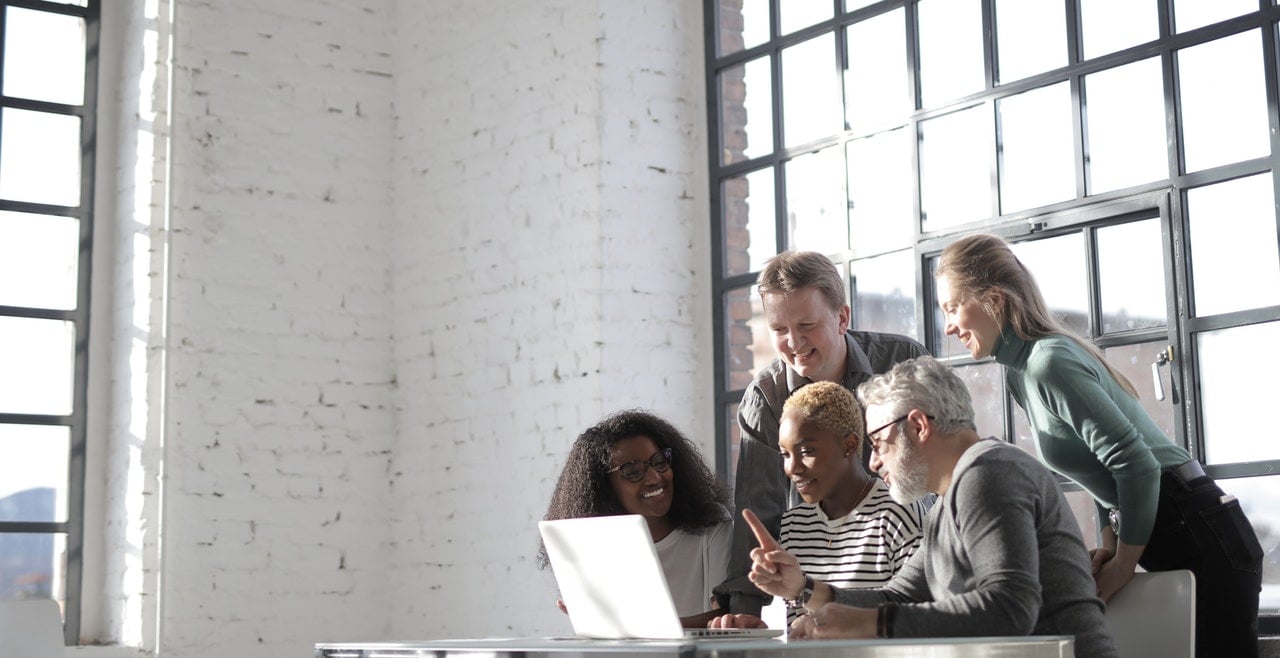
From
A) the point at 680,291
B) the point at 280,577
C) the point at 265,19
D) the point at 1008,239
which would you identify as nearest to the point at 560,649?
the point at 1008,239

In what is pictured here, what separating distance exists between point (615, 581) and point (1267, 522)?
174 centimetres

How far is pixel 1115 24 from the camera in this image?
366 cm

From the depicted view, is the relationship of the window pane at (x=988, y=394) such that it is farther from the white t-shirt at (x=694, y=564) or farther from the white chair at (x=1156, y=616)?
the white chair at (x=1156, y=616)

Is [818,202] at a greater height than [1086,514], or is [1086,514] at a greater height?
[818,202]

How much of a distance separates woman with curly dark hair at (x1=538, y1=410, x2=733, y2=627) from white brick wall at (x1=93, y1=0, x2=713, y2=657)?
49.2 inches

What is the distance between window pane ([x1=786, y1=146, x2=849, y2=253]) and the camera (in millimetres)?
4461

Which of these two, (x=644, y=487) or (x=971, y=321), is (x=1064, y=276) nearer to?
(x=971, y=321)

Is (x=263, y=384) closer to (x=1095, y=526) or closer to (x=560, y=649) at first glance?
(x=1095, y=526)

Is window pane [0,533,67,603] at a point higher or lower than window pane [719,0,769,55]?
lower

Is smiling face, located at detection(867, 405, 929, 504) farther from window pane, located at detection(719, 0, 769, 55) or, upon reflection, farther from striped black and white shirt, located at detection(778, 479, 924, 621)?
window pane, located at detection(719, 0, 769, 55)

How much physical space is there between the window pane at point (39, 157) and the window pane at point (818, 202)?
8.64 feet

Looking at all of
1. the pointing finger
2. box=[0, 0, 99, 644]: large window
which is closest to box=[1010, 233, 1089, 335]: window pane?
the pointing finger

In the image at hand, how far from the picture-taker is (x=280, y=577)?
203 inches

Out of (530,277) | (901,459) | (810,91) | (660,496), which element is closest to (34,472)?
(530,277)
